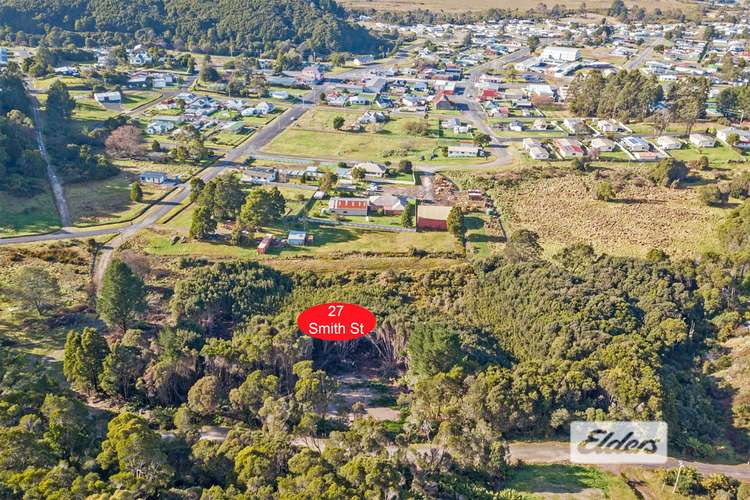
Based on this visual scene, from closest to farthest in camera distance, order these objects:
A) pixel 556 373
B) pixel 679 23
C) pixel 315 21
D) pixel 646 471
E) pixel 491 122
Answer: pixel 646 471
pixel 556 373
pixel 491 122
pixel 315 21
pixel 679 23

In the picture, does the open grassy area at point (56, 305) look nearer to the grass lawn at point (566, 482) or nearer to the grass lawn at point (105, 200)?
the grass lawn at point (105, 200)

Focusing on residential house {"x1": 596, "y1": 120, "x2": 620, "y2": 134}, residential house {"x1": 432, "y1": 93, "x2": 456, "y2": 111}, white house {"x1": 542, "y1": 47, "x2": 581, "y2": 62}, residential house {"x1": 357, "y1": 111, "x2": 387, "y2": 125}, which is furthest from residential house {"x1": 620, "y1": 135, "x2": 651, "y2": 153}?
white house {"x1": 542, "y1": 47, "x2": 581, "y2": 62}

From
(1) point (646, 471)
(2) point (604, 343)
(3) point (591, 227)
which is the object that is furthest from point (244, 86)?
(1) point (646, 471)

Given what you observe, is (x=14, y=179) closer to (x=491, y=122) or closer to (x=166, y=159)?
(x=166, y=159)

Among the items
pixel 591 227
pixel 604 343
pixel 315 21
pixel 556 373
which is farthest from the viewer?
pixel 315 21

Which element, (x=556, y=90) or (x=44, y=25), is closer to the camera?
(x=556, y=90)

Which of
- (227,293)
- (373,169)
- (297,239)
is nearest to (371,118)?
(373,169)
